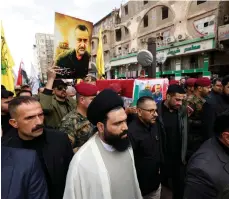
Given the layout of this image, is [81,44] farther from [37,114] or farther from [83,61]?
[37,114]

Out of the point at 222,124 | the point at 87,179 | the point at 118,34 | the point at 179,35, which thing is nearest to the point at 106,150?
the point at 87,179

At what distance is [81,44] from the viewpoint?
329 centimetres

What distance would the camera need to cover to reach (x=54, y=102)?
3371 millimetres

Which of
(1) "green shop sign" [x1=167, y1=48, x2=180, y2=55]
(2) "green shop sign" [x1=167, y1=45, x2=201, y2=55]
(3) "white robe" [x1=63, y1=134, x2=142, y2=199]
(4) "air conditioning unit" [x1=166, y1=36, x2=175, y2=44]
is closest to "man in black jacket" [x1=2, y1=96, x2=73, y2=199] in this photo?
(3) "white robe" [x1=63, y1=134, x2=142, y2=199]

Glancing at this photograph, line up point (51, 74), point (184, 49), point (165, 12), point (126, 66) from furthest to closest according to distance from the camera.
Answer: point (126, 66), point (165, 12), point (184, 49), point (51, 74)

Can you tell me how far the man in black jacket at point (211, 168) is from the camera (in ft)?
4.48

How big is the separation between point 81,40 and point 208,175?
2640mm

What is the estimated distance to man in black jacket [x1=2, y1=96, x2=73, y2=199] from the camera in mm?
1868

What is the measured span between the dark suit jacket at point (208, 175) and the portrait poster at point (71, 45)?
89.7 inches

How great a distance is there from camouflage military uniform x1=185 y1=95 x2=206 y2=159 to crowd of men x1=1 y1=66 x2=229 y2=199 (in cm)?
15

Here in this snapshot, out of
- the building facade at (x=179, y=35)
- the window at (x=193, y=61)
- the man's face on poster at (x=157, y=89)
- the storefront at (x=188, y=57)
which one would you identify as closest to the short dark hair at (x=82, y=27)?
the man's face on poster at (x=157, y=89)

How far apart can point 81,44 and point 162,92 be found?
169 cm

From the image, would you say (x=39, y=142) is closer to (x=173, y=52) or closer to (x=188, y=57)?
(x=173, y=52)

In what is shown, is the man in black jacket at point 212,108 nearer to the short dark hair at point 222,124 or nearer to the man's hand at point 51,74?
the short dark hair at point 222,124
